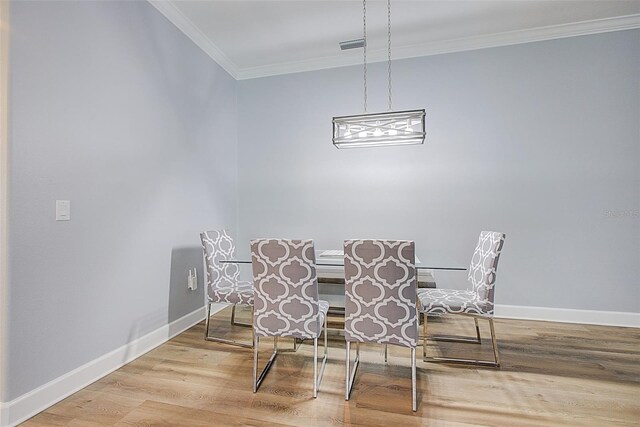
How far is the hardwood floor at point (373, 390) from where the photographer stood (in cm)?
175

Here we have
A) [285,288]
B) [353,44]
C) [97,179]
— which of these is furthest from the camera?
[353,44]

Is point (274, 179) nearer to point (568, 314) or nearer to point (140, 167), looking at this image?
point (140, 167)

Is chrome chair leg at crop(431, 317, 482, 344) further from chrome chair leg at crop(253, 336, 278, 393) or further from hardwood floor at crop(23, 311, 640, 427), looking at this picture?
chrome chair leg at crop(253, 336, 278, 393)

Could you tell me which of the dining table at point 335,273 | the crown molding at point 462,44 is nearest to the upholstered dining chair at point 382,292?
the dining table at point 335,273

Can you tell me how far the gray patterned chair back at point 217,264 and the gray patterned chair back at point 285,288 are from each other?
33.6 inches

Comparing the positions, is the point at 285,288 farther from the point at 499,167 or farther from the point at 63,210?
the point at 499,167

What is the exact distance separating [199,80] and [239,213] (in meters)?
1.58

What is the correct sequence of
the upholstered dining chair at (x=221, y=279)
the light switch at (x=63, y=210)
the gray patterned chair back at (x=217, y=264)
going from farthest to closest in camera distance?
the gray patterned chair back at (x=217, y=264) < the upholstered dining chair at (x=221, y=279) < the light switch at (x=63, y=210)

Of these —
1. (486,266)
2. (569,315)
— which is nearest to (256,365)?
(486,266)

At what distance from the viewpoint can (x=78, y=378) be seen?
203 centimetres

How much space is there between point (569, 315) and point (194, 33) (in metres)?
4.66

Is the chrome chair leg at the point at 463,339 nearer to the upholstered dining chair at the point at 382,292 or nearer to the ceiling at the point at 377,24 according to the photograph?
the upholstered dining chair at the point at 382,292

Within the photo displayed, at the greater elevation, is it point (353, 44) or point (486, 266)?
point (353, 44)

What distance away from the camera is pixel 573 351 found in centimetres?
Answer: 256
